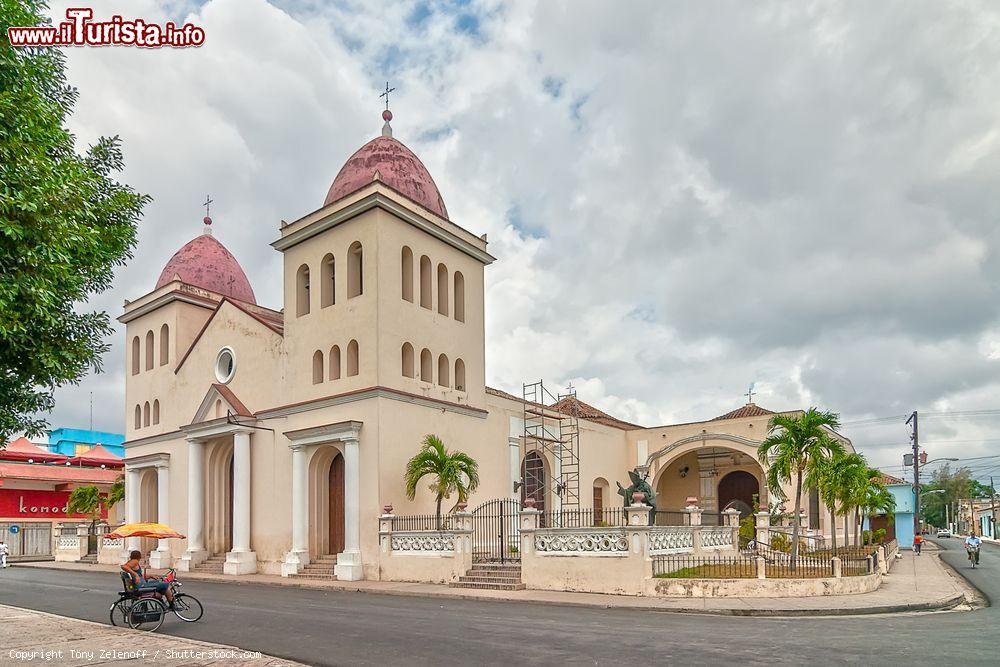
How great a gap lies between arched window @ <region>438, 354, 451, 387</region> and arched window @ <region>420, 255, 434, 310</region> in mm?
1760

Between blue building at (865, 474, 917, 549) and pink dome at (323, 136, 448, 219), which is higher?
pink dome at (323, 136, 448, 219)

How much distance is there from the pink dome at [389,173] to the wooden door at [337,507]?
28.6 feet

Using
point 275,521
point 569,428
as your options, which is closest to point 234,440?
point 275,521

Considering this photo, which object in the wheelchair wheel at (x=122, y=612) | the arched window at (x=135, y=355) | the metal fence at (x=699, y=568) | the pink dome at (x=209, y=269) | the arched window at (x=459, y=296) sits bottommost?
the metal fence at (x=699, y=568)

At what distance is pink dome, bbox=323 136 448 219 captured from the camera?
27.8 m

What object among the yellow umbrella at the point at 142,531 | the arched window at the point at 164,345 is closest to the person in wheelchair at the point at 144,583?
the yellow umbrella at the point at 142,531

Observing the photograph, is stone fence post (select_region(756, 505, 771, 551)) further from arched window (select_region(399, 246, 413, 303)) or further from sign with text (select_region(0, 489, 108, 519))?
sign with text (select_region(0, 489, 108, 519))

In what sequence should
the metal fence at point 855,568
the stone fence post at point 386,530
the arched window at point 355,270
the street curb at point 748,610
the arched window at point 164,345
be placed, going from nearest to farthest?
the street curb at point 748,610, the metal fence at point 855,568, the stone fence post at point 386,530, the arched window at point 355,270, the arched window at point 164,345

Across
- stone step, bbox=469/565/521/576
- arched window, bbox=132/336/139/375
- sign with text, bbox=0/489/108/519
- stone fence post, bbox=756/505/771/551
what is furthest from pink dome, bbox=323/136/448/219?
sign with text, bbox=0/489/108/519

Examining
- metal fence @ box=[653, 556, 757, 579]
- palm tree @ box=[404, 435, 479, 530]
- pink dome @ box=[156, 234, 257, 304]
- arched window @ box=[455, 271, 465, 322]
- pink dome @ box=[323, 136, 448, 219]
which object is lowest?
metal fence @ box=[653, 556, 757, 579]

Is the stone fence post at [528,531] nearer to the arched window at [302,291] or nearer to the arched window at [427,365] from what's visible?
the arched window at [427,365]

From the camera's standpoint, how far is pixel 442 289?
28.5 metres

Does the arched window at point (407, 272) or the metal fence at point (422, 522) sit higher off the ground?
the arched window at point (407, 272)

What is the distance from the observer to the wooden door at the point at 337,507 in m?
26.4
